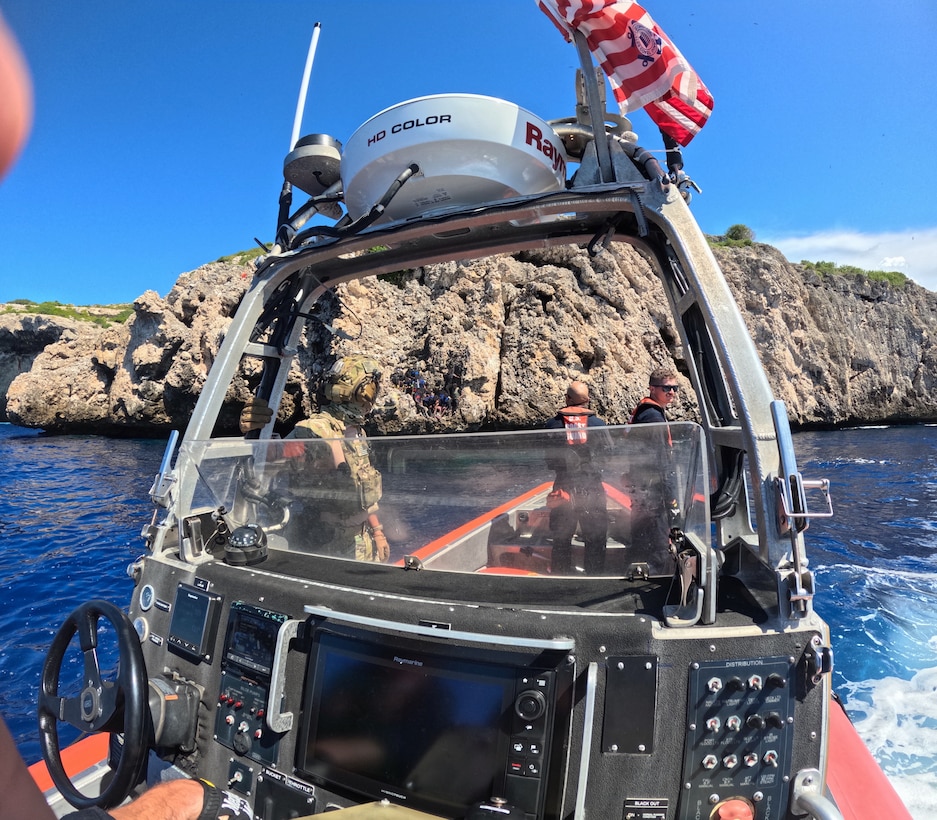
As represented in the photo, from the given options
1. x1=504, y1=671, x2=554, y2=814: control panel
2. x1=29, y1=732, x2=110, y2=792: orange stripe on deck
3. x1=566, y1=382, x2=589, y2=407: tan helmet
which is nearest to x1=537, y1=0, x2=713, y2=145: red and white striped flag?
x1=566, y1=382, x2=589, y2=407: tan helmet

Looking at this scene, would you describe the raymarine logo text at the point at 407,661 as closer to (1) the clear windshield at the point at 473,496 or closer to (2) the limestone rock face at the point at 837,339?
(1) the clear windshield at the point at 473,496

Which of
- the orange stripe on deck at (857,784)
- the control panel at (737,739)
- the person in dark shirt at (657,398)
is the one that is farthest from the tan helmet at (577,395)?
the control panel at (737,739)

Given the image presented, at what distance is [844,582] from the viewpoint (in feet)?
20.9

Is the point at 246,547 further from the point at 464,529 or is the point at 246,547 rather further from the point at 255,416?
the point at 255,416

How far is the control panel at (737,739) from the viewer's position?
5.27 feet

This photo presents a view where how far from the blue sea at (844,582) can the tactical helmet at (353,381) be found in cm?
280

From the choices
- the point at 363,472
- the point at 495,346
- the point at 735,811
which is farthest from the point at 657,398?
the point at 495,346

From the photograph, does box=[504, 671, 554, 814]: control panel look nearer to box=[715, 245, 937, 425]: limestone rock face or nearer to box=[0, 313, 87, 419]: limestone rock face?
box=[715, 245, 937, 425]: limestone rock face

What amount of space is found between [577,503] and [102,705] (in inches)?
67.7

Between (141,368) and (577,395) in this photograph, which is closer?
(577,395)

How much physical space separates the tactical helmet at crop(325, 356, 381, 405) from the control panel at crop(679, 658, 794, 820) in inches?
88.6

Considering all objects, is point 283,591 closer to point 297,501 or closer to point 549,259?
point 297,501

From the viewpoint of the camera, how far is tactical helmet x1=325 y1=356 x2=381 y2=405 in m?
3.28

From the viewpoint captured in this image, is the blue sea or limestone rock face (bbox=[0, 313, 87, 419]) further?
limestone rock face (bbox=[0, 313, 87, 419])
